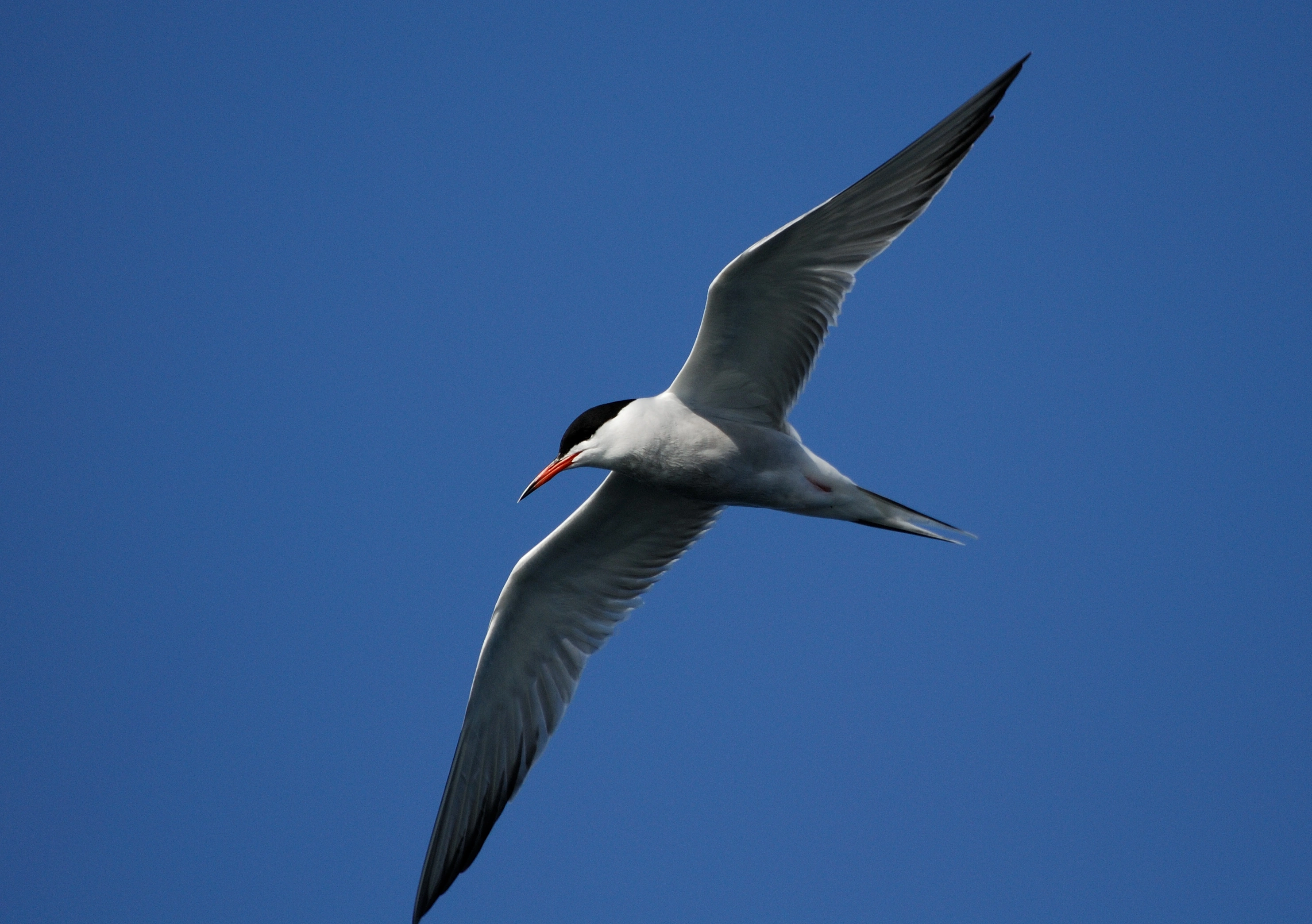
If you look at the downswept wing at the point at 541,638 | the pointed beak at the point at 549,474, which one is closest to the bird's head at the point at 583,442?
the pointed beak at the point at 549,474

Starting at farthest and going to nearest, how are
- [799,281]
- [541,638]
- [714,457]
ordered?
[541,638]
[714,457]
[799,281]

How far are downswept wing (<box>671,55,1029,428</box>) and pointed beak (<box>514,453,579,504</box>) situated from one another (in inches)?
26.2

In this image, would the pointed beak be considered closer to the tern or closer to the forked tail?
the tern

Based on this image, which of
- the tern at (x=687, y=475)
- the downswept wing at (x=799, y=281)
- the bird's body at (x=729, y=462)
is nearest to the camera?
the downswept wing at (x=799, y=281)

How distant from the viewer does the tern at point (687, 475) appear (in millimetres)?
4992

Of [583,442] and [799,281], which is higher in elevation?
[799,281]

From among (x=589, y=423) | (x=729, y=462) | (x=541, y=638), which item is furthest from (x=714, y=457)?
(x=541, y=638)

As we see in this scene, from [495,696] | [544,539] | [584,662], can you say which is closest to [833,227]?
[544,539]

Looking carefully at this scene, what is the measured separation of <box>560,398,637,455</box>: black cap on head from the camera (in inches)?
214

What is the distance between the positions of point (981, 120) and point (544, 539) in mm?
3314

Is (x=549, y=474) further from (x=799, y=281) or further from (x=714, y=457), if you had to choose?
(x=799, y=281)

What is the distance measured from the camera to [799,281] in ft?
17.0

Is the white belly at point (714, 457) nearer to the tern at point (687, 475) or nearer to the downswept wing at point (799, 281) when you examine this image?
the tern at point (687, 475)

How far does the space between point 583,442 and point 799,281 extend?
1.35 m
